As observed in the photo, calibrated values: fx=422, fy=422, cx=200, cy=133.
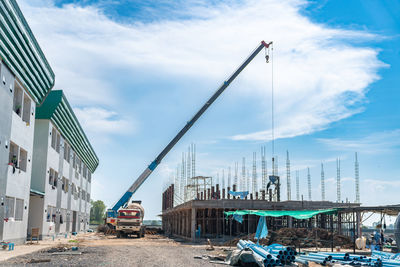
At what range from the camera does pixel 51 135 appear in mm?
38406

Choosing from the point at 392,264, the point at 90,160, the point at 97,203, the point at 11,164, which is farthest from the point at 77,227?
the point at 97,203

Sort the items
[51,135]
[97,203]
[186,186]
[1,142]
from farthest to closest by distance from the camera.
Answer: [97,203] → [186,186] → [51,135] → [1,142]

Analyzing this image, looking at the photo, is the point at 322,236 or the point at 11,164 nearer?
the point at 11,164

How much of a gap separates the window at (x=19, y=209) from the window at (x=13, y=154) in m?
2.79

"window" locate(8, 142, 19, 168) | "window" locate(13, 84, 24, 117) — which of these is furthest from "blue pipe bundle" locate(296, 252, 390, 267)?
"window" locate(13, 84, 24, 117)

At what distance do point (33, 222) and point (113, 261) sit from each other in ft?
63.9

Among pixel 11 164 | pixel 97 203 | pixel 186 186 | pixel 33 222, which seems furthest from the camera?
pixel 97 203

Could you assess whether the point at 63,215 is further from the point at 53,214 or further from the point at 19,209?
the point at 19,209

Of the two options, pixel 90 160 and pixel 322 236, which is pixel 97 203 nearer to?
pixel 90 160

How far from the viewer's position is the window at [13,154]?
91.6 ft

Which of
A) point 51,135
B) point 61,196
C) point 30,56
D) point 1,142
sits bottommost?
point 61,196

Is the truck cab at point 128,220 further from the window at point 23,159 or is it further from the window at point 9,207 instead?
the window at point 9,207

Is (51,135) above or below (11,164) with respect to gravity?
above

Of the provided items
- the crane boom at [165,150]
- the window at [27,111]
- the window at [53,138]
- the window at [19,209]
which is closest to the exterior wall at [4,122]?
the window at [19,209]
